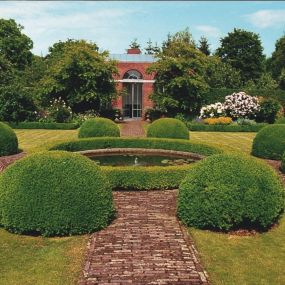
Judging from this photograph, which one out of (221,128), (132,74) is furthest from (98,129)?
(132,74)

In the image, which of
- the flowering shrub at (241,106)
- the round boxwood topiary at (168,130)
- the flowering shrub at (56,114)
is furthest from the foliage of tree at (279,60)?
the round boxwood topiary at (168,130)

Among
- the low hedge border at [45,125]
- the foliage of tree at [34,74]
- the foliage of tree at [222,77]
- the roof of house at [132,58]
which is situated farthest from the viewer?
the foliage of tree at [222,77]

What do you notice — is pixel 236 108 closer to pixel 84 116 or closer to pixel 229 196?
pixel 84 116

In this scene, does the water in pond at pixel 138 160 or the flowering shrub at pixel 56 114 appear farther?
the flowering shrub at pixel 56 114

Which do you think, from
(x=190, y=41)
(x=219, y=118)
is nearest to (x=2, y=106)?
(x=219, y=118)

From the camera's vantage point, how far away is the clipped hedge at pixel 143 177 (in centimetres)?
1202

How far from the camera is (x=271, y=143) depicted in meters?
18.0

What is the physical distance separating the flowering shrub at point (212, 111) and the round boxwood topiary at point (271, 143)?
664 inches

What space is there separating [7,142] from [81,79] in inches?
699

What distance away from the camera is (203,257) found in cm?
790

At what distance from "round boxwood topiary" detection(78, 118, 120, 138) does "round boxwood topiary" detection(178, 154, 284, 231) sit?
11.8 meters

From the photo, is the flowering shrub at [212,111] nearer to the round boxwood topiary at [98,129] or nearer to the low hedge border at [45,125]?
the low hedge border at [45,125]

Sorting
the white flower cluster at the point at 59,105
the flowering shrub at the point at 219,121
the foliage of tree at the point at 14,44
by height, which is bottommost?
the flowering shrub at the point at 219,121

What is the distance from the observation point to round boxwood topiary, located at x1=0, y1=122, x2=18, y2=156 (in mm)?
18328
